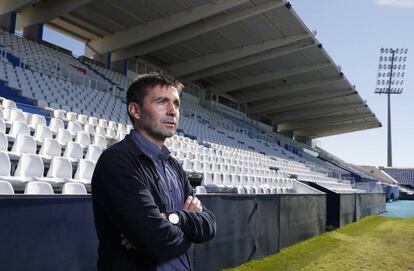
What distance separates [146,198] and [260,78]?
2855cm

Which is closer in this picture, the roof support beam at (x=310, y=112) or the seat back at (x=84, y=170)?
the seat back at (x=84, y=170)

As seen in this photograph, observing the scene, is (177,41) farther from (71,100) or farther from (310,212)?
(310,212)

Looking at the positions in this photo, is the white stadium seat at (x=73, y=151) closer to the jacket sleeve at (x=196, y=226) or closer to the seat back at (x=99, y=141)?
the seat back at (x=99, y=141)

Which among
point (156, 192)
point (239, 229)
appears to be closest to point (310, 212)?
point (239, 229)

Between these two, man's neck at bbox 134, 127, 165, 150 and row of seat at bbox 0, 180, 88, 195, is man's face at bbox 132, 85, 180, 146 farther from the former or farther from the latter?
row of seat at bbox 0, 180, 88, 195

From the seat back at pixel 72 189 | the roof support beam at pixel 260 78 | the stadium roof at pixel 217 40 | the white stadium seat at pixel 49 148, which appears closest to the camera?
the seat back at pixel 72 189

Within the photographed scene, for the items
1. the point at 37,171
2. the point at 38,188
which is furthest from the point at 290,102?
the point at 38,188

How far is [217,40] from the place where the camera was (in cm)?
2377

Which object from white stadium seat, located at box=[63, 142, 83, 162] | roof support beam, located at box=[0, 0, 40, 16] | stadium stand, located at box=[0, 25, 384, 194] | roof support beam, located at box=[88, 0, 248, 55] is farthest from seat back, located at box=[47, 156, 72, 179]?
roof support beam, located at box=[88, 0, 248, 55]

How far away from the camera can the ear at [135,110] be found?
1666 mm

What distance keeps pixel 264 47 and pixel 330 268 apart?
62.9 ft

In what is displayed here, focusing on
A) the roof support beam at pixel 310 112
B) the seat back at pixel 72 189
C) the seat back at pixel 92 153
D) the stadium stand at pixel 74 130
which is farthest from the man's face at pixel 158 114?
the roof support beam at pixel 310 112

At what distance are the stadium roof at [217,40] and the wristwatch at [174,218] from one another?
1838cm

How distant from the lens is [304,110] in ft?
129
